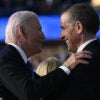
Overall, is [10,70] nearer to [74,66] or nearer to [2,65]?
[2,65]

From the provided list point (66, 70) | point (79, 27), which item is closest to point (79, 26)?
point (79, 27)

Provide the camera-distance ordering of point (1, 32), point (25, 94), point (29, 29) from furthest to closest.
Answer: point (1, 32)
point (29, 29)
point (25, 94)

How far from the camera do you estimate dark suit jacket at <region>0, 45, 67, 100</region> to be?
13.2 ft

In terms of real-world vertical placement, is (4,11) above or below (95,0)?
above

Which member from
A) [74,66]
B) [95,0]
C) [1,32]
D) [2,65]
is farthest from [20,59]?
[95,0]

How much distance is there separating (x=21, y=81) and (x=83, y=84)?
17.6 inches

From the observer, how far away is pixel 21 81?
13.3 feet

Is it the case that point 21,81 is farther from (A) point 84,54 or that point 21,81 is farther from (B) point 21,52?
(A) point 84,54

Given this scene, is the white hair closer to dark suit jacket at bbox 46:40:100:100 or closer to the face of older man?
the face of older man

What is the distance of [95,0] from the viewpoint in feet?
70.4

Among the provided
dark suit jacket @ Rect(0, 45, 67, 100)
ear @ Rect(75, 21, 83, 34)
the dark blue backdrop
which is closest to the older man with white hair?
dark suit jacket @ Rect(0, 45, 67, 100)

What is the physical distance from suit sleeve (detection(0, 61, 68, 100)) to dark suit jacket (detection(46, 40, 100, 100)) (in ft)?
0.17

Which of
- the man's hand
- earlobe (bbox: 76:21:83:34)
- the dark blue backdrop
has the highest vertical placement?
earlobe (bbox: 76:21:83:34)

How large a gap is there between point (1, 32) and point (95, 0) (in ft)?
19.2
